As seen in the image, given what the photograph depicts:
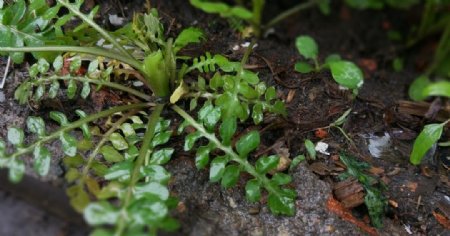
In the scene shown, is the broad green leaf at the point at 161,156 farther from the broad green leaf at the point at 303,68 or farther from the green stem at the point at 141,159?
the broad green leaf at the point at 303,68

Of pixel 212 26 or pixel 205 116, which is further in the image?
pixel 212 26

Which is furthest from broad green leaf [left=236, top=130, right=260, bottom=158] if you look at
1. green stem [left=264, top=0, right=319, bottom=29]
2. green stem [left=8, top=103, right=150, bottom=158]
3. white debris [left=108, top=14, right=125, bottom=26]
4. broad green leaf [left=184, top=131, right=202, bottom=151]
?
green stem [left=264, top=0, right=319, bottom=29]

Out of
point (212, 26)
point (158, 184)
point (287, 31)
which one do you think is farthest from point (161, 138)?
point (287, 31)

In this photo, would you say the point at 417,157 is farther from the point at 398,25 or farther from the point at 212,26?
the point at 398,25

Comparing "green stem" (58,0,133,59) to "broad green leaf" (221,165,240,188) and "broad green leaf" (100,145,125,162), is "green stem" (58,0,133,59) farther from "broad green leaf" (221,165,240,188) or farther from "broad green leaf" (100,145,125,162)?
"broad green leaf" (221,165,240,188)

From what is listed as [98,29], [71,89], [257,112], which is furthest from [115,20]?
[257,112]

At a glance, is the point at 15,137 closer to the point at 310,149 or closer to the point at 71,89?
the point at 71,89
